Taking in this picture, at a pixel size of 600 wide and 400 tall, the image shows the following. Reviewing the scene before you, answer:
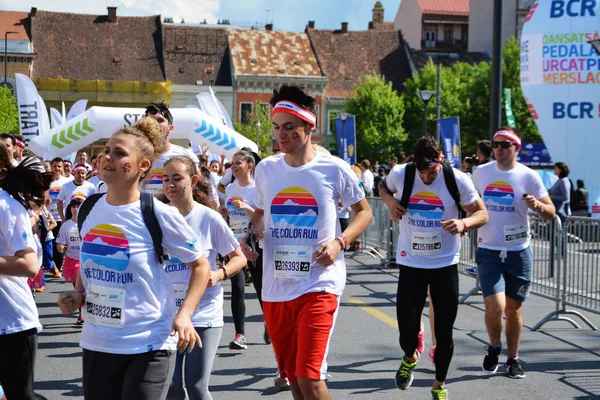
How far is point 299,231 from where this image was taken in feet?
17.2

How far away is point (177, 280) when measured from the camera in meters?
5.48

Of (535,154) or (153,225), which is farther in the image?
(535,154)

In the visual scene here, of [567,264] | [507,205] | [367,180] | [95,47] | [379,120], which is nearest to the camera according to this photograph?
[507,205]

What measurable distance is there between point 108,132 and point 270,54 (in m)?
52.0

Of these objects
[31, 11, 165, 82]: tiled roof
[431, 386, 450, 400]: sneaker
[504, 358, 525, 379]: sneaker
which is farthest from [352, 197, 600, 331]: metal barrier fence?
[31, 11, 165, 82]: tiled roof

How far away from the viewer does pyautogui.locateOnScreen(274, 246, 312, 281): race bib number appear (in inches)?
203

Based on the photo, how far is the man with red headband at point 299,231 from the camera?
16.8 feet

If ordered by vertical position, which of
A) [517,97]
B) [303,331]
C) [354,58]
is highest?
[354,58]

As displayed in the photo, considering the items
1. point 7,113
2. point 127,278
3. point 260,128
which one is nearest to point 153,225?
point 127,278

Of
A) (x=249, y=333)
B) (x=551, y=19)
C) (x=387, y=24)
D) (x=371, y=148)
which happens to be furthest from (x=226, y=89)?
(x=249, y=333)

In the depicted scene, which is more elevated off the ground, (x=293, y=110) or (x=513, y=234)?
(x=293, y=110)

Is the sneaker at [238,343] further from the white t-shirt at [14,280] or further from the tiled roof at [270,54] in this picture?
the tiled roof at [270,54]

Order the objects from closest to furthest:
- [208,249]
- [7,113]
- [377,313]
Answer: [208,249] < [377,313] < [7,113]

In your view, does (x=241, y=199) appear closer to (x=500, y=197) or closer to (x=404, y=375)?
(x=500, y=197)
